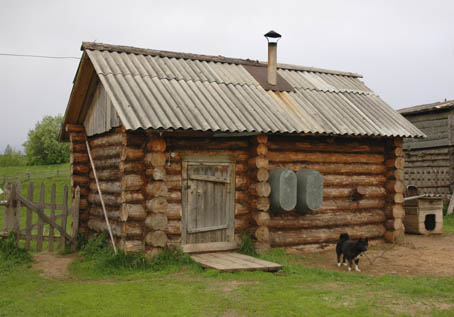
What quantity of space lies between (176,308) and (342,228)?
6.74 m

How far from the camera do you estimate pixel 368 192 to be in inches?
515

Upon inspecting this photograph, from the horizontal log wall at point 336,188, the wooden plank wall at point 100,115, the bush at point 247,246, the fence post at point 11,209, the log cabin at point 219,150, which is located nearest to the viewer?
the log cabin at point 219,150

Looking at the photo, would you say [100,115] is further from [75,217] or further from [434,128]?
[434,128]

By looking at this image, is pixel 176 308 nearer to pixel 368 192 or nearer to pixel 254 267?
pixel 254 267

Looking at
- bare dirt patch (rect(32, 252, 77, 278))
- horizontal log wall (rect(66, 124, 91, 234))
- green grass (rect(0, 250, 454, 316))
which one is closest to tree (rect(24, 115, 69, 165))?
horizontal log wall (rect(66, 124, 91, 234))

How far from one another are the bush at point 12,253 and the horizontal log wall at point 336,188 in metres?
5.14

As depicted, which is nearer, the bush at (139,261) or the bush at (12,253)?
the bush at (139,261)

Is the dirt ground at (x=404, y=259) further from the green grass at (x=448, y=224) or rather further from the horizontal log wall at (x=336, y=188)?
the green grass at (x=448, y=224)

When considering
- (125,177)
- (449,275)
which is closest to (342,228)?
(449,275)

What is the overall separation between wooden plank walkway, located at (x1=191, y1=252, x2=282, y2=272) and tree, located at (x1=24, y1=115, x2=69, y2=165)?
51350 mm

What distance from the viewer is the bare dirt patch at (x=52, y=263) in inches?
384

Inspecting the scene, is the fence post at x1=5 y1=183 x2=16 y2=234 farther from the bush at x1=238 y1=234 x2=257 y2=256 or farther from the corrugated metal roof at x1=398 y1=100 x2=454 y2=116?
the corrugated metal roof at x1=398 y1=100 x2=454 y2=116

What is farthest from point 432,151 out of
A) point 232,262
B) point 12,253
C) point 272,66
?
point 12,253

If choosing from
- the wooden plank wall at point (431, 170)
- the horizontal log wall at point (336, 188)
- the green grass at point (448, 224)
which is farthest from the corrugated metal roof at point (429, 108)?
the horizontal log wall at point (336, 188)
